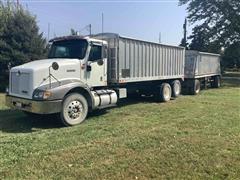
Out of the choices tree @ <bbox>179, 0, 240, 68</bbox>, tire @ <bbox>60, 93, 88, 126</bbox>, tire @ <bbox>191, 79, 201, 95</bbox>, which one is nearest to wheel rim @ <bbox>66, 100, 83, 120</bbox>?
tire @ <bbox>60, 93, 88, 126</bbox>

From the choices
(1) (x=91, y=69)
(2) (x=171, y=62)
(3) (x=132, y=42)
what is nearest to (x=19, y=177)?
(1) (x=91, y=69)

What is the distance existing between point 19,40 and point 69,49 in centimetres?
1004

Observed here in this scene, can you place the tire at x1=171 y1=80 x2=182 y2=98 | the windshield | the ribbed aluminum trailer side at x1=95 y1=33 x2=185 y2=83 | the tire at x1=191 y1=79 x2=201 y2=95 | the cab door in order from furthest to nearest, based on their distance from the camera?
the tire at x1=191 y1=79 x2=201 y2=95
the tire at x1=171 y1=80 x2=182 y2=98
the ribbed aluminum trailer side at x1=95 y1=33 x2=185 y2=83
the cab door
the windshield

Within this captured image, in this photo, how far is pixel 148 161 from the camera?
6086 millimetres

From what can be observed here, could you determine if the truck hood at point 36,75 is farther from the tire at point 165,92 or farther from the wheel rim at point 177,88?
the wheel rim at point 177,88

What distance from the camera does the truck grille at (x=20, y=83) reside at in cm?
934

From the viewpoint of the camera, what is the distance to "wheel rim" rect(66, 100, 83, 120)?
9672 millimetres

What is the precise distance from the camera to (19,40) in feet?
64.6

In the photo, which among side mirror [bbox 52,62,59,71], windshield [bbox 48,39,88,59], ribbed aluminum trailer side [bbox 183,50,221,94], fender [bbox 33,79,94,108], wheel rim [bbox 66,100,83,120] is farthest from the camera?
ribbed aluminum trailer side [bbox 183,50,221,94]

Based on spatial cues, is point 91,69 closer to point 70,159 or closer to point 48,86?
point 48,86

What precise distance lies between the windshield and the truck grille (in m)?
1.72

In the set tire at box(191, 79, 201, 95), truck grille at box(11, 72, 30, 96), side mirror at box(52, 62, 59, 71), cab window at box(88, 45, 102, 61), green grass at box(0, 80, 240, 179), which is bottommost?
green grass at box(0, 80, 240, 179)

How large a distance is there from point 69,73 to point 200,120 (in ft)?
13.6

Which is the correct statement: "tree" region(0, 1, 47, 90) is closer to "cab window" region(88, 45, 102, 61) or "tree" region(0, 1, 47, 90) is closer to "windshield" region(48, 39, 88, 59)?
"windshield" region(48, 39, 88, 59)
